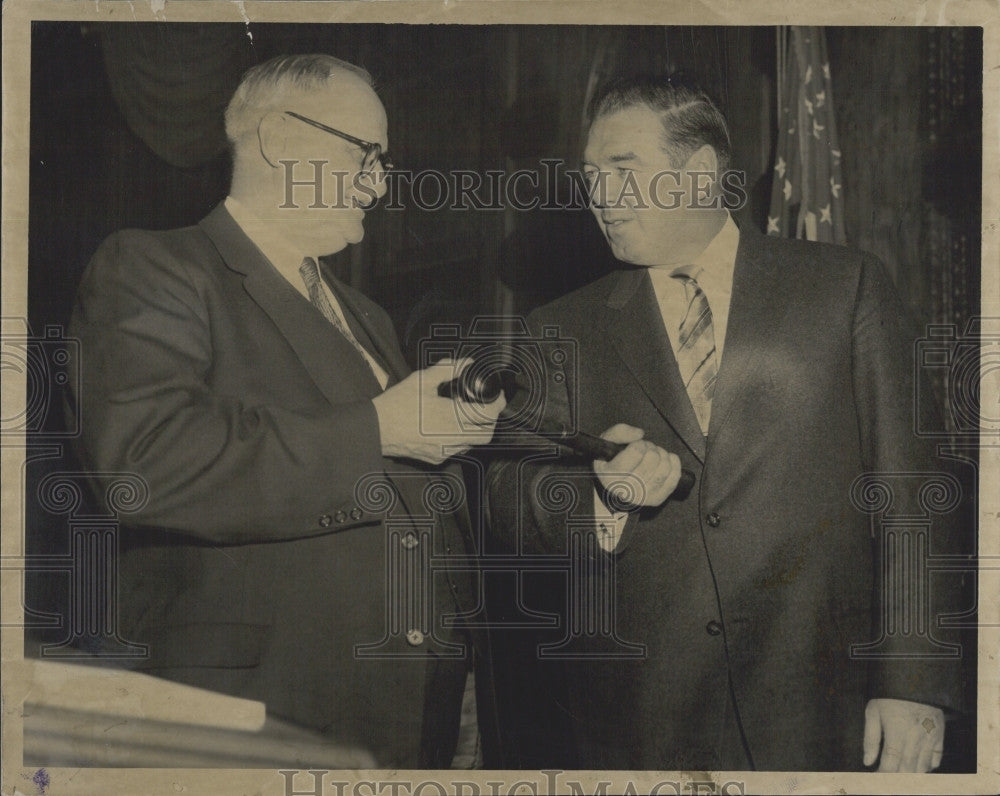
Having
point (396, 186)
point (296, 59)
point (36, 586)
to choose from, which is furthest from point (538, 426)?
point (36, 586)

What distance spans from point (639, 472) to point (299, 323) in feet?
4.24

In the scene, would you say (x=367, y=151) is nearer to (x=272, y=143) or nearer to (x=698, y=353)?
(x=272, y=143)

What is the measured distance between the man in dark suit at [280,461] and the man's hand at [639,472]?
454 mm

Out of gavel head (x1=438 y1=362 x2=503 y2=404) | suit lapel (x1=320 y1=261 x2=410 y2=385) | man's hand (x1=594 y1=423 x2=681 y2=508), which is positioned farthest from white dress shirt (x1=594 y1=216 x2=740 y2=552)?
suit lapel (x1=320 y1=261 x2=410 y2=385)

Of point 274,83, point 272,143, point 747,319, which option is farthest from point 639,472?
point 274,83

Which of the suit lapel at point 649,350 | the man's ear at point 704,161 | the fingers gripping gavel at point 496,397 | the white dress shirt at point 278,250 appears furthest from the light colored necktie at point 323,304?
the man's ear at point 704,161

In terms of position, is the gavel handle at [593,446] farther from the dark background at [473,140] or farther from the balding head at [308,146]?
the balding head at [308,146]

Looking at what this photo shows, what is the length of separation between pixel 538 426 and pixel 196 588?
4.30 feet

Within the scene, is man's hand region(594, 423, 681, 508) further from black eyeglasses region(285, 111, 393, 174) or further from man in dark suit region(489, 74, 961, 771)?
black eyeglasses region(285, 111, 393, 174)

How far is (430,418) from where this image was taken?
13.7ft

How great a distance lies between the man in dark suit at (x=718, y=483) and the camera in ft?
13.6

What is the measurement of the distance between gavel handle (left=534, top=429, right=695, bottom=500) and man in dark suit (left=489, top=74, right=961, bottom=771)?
1.1 inches

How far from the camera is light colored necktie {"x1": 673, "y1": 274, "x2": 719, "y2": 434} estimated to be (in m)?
4.21

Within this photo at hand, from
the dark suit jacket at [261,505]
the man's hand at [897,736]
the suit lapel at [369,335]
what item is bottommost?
the man's hand at [897,736]
